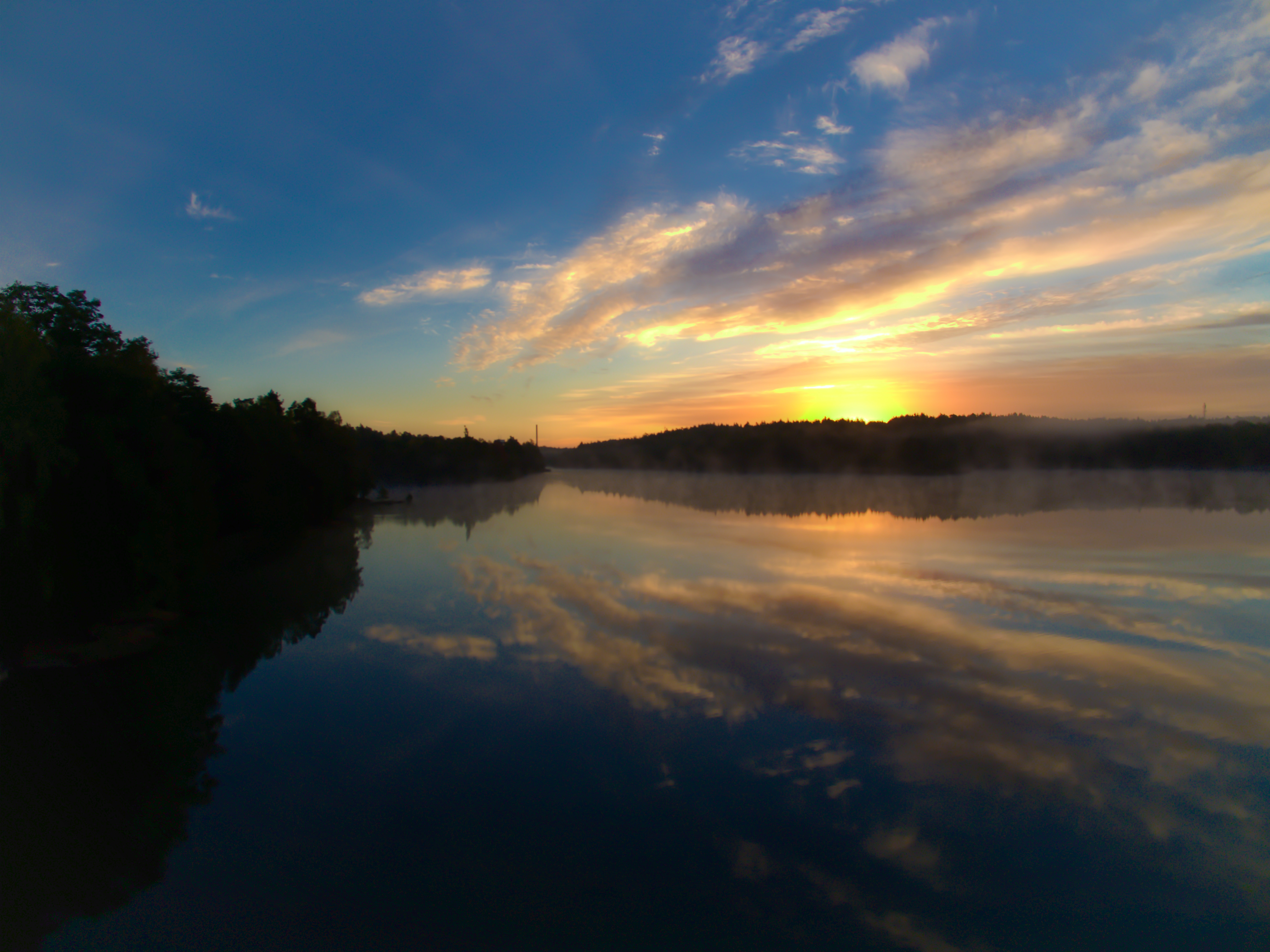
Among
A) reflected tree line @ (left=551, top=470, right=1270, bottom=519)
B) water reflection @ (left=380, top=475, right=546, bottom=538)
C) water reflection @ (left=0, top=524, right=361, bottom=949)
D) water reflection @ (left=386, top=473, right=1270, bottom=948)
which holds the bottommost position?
reflected tree line @ (left=551, top=470, right=1270, bottom=519)

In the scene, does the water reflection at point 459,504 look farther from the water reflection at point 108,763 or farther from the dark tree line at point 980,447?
the dark tree line at point 980,447

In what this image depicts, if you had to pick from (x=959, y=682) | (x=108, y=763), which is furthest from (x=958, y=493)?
(x=108, y=763)

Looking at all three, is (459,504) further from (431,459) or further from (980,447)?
(980,447)

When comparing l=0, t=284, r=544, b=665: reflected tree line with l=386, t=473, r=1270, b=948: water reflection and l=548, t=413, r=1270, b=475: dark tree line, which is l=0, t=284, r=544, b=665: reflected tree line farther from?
l=548, t=413, r=1270, b=475: dark tree line

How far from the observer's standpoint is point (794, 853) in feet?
20.0

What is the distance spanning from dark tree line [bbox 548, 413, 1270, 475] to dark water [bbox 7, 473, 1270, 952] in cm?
9281

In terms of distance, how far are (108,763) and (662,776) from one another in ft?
24.3

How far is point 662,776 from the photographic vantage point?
7.55 m

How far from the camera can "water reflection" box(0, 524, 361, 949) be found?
6.09m

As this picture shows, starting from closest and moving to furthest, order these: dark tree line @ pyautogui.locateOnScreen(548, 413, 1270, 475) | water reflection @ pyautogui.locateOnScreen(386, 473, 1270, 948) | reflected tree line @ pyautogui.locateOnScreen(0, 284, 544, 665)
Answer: water reflection @ pyautogui.locateOnScreen(386, 473, 1270, 948) < reflected tree line @ pyautogui.locateOnScreen(0, 284, 544, 665) < dark tree line @ pyautogui.locateOnScreen(548, 413, 1270, 475)

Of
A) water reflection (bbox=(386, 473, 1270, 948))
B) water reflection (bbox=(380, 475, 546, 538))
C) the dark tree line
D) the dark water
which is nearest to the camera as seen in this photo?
the dark water

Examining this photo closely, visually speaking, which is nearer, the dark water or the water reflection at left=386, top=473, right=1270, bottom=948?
the dark water

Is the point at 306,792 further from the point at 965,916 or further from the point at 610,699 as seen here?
the point at 965,916

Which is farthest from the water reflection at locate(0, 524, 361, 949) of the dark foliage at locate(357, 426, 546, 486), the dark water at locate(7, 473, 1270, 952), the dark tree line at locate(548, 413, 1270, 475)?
the dark tree line at locate(548, 413, 1270, 475)
